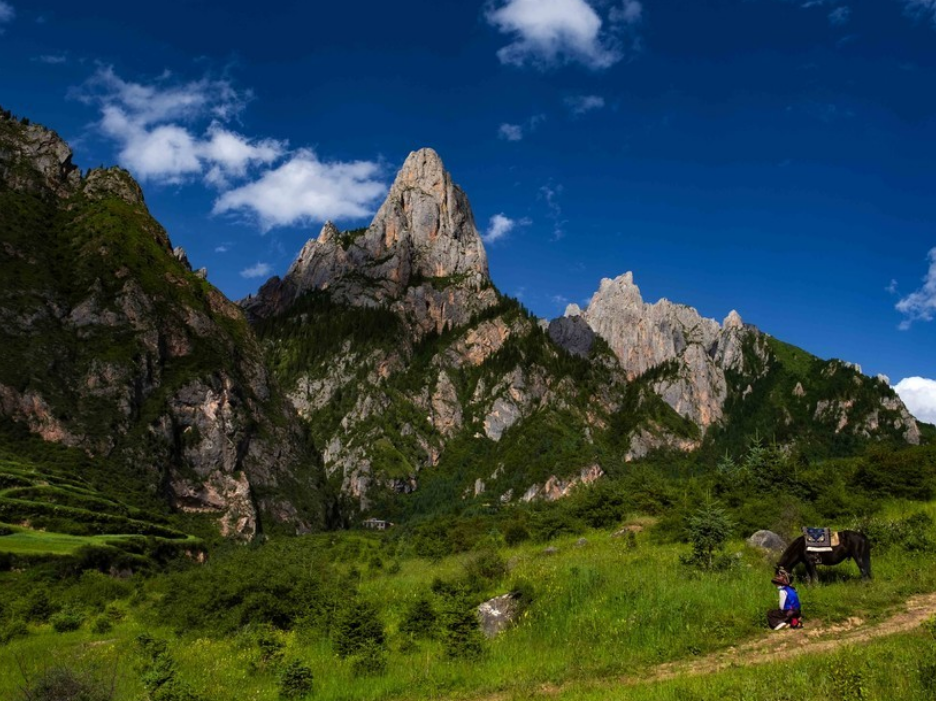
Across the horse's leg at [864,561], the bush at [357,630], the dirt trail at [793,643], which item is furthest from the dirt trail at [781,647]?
the bush at [357,630]

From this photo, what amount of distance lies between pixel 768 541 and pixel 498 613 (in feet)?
40.5

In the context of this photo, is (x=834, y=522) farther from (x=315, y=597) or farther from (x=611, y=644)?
(x=315, y=597)

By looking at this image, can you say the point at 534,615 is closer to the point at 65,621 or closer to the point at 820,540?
the point at 820,540

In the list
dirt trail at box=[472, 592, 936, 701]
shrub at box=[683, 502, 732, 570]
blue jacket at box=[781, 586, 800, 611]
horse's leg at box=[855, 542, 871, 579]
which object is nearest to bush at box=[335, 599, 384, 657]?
dirt trail at box=[472, 592, 936, 701]

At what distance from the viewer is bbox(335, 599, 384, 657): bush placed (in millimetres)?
20266

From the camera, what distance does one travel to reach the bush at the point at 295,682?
691 inches

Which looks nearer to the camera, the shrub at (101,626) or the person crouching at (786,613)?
the person crouching at (786,613)

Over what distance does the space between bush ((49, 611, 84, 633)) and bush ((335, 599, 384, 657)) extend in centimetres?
1928

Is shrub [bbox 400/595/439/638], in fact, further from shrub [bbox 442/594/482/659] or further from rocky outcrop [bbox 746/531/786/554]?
rocky outcrop [bbox 746/531/786/554]

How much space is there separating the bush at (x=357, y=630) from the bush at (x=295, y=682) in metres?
2.35

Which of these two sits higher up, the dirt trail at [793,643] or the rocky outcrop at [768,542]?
the rocky outcrop at [768,542]

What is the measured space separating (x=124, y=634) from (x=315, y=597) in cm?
1022

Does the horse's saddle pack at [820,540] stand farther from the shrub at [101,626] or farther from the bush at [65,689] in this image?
the shrub at [101,626]

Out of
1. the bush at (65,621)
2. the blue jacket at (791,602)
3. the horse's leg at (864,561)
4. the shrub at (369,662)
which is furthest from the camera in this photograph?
the bush at (65,621)
